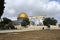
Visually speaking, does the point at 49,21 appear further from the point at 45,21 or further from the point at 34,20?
the point at 34,20

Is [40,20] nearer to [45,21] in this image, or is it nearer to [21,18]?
[45,21]

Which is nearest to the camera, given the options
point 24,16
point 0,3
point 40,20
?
point 0,3

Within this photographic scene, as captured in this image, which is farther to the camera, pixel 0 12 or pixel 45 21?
pixel 45 21

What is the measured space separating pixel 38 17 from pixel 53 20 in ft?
39.8

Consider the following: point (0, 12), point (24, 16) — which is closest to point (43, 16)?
point (24, 16)

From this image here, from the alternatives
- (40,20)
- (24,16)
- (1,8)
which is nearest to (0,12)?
(1,8)

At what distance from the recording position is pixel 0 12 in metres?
42.8

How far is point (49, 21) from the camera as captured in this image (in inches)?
5778

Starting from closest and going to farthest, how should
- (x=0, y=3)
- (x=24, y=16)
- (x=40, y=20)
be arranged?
1. (x=0, y=3)
2. (x=24, y=16)
3. (x=40, y=20)

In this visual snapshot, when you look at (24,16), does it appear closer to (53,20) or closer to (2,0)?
(53,20)

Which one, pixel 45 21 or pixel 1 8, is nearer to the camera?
pixel 1 8

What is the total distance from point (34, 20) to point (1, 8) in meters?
112

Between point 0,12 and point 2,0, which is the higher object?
point 2,0

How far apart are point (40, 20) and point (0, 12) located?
10875 centimetres
